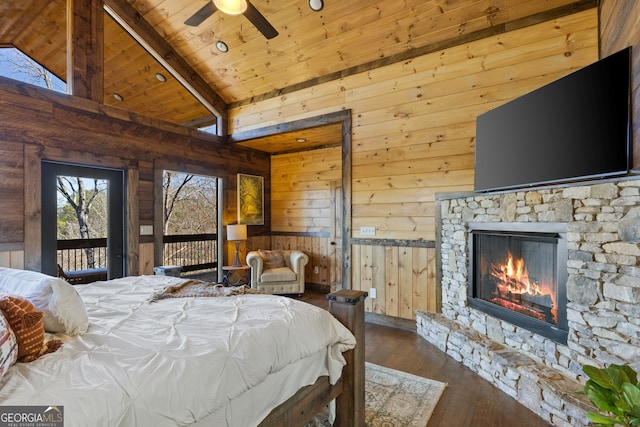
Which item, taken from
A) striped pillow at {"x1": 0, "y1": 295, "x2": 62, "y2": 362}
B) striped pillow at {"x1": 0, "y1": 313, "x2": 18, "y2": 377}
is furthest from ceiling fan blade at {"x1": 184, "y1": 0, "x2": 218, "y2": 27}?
striped pillow at {"x1": 0, "y1": 313, "x2": 18, "y2": 377}

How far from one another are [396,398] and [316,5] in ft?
13.0

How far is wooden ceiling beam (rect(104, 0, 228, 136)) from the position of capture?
14.0 ft

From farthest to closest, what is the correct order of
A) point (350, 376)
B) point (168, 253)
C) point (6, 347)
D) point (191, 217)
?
1. point (191, 217)
2. point (168, 253)
3. point (350, 376)
4. point (6, 347)

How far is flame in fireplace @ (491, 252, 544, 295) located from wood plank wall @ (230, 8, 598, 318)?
32.2 inches

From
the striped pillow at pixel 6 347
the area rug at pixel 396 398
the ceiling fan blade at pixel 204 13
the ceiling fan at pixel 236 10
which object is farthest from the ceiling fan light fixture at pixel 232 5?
the area rug at pixel 396 398

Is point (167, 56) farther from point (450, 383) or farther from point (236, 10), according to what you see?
point (450, 383)

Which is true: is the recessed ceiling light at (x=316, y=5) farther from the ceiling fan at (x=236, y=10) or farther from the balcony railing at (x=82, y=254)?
the balcony railing at (x=82, y=254)

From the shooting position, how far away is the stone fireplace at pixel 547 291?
186cm

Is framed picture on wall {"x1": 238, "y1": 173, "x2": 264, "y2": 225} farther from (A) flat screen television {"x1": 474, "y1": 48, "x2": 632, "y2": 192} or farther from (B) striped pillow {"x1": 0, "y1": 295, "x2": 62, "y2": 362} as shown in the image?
(B) striped pillow {"x1": 0, "y1": 295, "x2": 62, "y2": 362}

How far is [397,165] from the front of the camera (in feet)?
12.6

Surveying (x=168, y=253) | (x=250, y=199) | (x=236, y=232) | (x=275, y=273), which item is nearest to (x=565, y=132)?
(x=275, y=273)

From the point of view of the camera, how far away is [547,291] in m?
2.39

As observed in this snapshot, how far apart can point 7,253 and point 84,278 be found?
2.61 feet

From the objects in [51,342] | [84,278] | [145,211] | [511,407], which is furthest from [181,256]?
[511,407]
